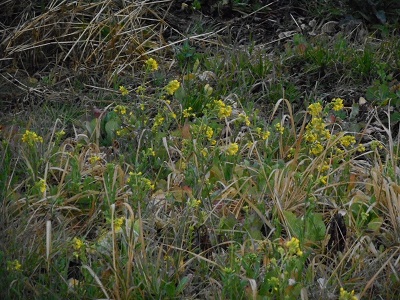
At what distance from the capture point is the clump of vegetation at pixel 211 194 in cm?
311

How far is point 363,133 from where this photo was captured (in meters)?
4.28

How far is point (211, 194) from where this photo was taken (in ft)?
12.3

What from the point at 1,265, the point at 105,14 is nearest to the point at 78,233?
the point at 1,265

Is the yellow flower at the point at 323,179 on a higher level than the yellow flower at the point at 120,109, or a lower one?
lower

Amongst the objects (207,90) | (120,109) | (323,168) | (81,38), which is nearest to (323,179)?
(323,168)

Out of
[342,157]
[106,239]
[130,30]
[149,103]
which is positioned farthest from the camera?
[130,30]

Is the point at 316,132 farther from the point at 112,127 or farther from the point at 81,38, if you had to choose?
the point at 81,38

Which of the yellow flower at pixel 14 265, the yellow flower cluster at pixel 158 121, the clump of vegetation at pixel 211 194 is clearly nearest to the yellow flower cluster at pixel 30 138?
the clump of vegetation at pixel 211 194

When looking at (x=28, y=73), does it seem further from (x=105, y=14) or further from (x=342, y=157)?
(x=342, y=157)

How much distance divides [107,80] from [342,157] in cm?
175

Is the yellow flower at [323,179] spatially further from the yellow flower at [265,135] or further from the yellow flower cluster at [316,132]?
the yellow flower at [265,135]

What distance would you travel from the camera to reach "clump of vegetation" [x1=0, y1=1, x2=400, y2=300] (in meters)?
3.11

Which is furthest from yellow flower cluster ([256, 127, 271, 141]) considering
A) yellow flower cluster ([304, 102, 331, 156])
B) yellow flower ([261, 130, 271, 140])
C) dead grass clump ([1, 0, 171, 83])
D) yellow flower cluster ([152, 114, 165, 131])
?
dead grass clump ([1, 0, 171, 83])

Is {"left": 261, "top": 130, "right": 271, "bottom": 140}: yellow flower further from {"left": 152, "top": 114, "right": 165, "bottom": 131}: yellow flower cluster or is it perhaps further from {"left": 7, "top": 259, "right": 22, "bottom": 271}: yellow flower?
{"left": 7, "top": 259, "right": 22, "bottom": 271}: yellow flower
